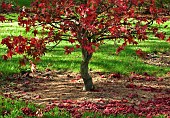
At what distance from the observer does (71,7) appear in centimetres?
874

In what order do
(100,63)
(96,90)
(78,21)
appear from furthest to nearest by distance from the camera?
(100,63), (96,90), (78,21)

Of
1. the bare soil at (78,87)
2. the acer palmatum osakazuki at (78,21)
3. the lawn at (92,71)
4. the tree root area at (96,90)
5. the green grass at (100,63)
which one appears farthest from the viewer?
the green grass at (100,63)

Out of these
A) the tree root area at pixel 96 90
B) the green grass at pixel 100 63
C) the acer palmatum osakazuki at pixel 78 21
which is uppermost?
the acer palmatum osakazuki at pixel 78 21

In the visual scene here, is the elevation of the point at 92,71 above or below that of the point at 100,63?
below

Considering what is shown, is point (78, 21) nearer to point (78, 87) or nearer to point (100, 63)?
point (78, 87)

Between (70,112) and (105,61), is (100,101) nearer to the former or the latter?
(70,112)

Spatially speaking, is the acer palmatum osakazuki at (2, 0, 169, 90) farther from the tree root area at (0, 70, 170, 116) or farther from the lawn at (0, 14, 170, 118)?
the tree root area at (0, 70, 170, 116)

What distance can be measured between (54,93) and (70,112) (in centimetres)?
181

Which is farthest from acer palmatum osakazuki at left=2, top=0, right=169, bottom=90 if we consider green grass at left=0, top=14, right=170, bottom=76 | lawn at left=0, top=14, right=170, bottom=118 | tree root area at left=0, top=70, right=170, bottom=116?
green grass at left=0, top=14, right=170, bottom=76

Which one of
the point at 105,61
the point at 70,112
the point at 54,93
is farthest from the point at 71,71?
the point at 70,112

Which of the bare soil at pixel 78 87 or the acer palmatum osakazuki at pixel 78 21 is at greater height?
the acer palmatum osakazuki at pixel 78 21

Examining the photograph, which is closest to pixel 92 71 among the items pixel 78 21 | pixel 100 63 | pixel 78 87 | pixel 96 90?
pixel 100 63

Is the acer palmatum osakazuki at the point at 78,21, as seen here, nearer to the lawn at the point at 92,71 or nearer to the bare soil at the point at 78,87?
the lawn at the point at 92,71

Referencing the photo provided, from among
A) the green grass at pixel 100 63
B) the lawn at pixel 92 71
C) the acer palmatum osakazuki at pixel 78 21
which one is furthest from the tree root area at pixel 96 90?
the acer palmatum osakazuki at pixel 78 21
